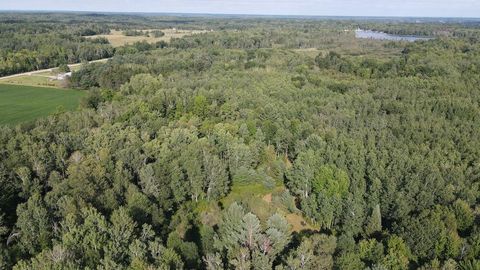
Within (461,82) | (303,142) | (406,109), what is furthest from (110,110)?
(461,82)

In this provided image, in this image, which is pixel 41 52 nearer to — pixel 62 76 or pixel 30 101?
pixel 62 76

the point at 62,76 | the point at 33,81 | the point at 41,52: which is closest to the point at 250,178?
the point at 62,76

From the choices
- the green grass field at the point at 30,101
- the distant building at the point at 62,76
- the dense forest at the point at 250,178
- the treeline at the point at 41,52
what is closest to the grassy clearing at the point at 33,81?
the distant building at the point at 62,76

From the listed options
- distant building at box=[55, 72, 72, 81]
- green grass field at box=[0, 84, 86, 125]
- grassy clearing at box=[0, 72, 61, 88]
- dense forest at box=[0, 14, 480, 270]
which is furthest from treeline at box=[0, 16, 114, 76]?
dense forest at box=[0, 14, 480, 270]

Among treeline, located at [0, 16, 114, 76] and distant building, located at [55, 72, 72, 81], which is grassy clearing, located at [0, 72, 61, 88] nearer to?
distant building, located at [55, 72, 72, 81]

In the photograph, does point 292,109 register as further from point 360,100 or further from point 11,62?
point 11,62
